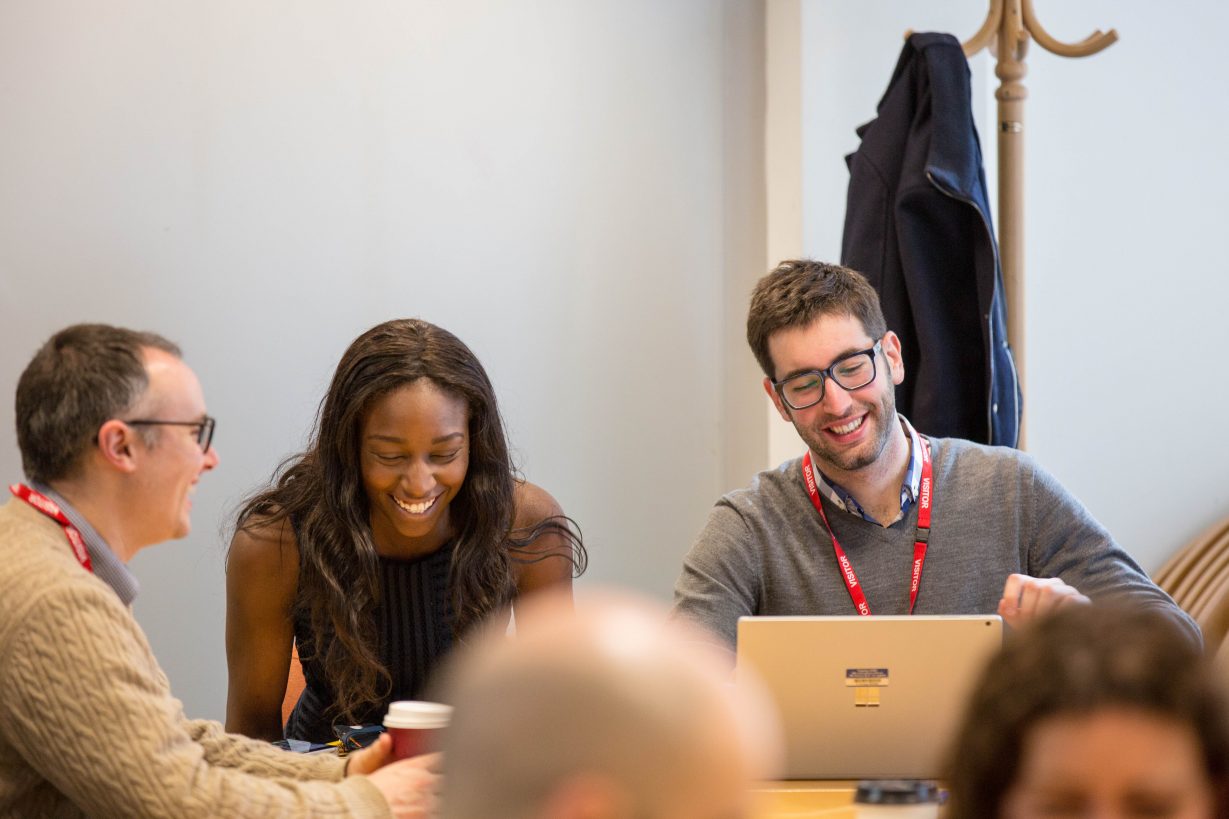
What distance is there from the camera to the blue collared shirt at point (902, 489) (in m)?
2.58

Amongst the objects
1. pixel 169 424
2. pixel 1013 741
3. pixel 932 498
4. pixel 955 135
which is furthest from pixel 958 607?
pixel 1013 741

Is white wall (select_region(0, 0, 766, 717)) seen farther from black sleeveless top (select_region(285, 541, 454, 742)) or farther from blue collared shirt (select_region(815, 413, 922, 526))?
blue collared shirt (select_region(815, 413, 922, 526))

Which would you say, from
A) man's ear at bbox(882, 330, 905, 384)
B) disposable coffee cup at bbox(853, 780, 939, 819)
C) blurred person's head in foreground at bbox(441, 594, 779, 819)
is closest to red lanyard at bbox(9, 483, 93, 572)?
disposable coffee cup at bbox(853, 780, 939, 819)

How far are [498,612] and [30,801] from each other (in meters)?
1.07

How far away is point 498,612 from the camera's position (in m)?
2.64

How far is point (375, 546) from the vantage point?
267 cm

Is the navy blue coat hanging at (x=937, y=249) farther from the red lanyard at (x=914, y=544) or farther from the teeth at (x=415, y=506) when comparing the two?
the teeth at (x=415, y=506)

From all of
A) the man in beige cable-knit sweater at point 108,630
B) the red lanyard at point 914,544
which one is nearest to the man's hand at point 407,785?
the man in beige cable-knit sweater at point 108,630

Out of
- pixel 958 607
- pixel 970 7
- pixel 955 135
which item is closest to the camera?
pixel 958 607

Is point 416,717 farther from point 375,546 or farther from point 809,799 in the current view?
point 375,546

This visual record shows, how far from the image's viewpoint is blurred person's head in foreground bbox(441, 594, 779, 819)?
0.69 m

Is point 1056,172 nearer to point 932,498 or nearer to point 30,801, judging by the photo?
point 932,498

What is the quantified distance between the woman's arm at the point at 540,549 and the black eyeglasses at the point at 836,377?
579mm

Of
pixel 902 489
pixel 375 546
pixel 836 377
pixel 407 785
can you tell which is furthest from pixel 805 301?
pixel 407 785
